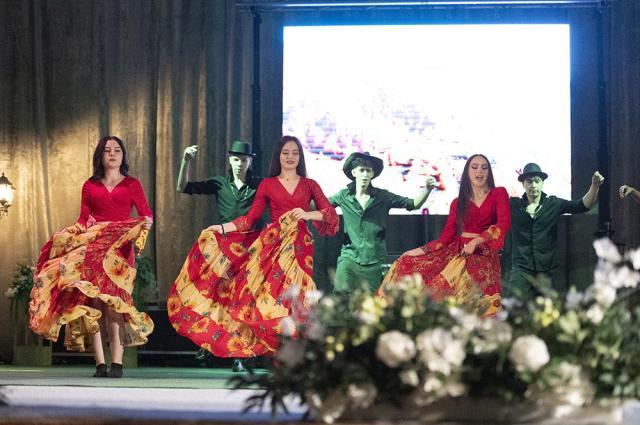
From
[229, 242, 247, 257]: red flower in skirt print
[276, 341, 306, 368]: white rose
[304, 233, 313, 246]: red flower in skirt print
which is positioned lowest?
[276, 341, 306, 368]: white rose

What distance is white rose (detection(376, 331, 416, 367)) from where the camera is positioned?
191 centimetres

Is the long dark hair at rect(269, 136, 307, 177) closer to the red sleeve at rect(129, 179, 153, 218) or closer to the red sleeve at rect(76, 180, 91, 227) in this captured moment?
the red sleeve at rect(129, 179, 153, 218)

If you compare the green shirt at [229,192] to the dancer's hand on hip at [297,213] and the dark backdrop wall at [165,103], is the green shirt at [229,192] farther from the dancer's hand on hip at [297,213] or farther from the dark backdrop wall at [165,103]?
the dark backdrop wall at [165,103]

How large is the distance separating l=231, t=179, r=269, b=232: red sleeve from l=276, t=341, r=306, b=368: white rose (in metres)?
4.63

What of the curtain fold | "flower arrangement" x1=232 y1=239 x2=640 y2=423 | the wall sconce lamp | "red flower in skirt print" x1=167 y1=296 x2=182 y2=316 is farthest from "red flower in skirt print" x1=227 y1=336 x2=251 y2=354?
"flower arrangement" x1=232 y1=239 x2=640 y2=423

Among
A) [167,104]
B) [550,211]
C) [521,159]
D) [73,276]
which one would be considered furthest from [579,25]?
[73,276]

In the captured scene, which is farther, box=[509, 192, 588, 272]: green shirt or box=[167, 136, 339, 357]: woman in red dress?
box=[509, 192, 588, 272]: green shirt

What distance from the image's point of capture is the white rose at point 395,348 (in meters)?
1.91

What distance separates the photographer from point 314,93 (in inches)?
327

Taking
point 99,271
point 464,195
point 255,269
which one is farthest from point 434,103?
point 99,271

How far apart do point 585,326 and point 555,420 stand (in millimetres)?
188

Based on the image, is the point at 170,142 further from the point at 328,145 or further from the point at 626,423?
the point at 626,423

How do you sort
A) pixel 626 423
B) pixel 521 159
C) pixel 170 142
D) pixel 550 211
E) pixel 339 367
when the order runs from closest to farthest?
1. pixel 339 367
2. pixel 626 423
3. pixel 550 211
4. pixel 521 159
5. pixel 170 142

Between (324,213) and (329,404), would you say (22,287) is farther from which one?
(329,404)
